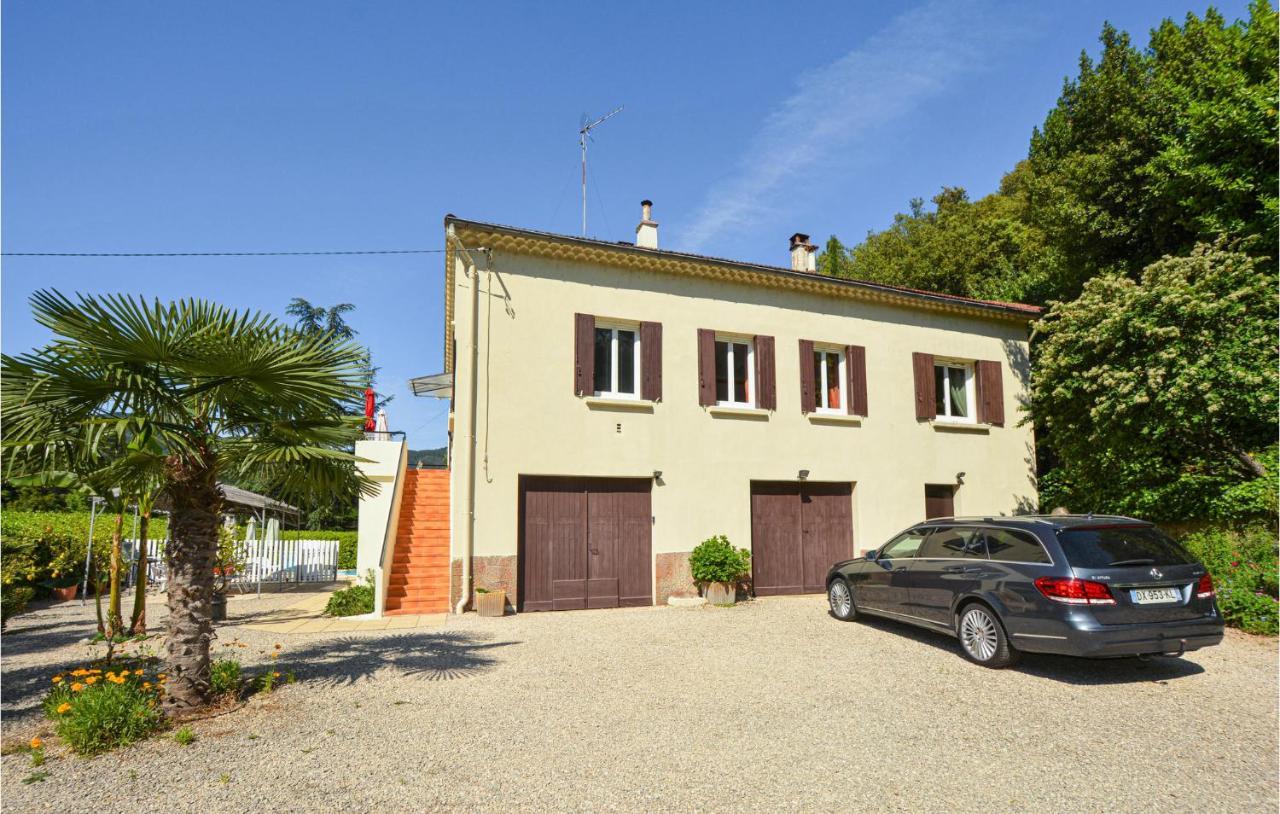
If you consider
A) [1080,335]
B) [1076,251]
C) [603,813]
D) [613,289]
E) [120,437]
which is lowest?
[603,813]

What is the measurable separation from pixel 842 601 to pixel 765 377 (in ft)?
16.3

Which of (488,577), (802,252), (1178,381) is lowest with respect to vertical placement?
(488,577)

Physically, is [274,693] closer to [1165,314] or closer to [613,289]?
[613,289]

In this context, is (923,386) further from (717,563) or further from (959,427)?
(717,563)

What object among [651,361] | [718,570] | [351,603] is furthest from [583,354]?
[351,603]

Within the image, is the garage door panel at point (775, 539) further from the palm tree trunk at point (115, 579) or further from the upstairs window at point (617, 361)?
the palm tree trunk at point (115, 579)

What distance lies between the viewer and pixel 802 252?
16.3m

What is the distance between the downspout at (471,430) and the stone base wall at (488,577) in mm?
79

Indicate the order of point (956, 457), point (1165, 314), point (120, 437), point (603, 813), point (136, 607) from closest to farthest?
point (603, 813) < point (120, 437) < point (136, 607) < point (1165, 314) < point (956, 457)

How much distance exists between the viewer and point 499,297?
38.9ft

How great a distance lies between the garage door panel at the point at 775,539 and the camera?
1324cm

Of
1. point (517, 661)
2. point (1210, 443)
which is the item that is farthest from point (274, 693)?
point (1210, 443)

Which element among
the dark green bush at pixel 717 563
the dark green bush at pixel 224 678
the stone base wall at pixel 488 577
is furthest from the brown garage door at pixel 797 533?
the dark green bush at pixel 224 678

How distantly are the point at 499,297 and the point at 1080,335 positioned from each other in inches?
425
